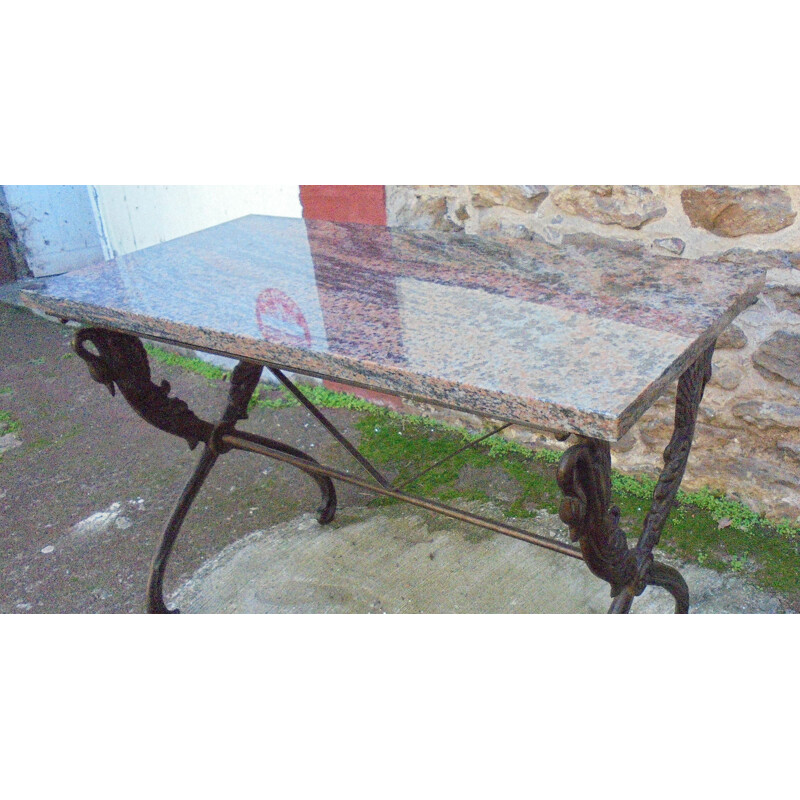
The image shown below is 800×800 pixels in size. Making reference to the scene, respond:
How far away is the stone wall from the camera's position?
7.79 ft

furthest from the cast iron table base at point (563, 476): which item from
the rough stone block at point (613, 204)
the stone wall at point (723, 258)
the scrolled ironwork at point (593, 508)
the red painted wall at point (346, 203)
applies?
the red painted wall at point (346, 203)

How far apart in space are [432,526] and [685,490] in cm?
91

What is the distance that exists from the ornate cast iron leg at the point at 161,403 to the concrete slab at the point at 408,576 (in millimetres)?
275

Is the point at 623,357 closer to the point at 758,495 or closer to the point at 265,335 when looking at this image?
the point at 265,335

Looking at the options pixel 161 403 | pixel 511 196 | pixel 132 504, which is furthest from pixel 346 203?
pixel 132 504

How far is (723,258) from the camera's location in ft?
8.02

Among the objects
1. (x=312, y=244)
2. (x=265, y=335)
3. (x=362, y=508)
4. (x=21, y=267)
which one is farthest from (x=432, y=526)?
(x=21, y=267)

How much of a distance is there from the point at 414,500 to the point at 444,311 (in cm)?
64

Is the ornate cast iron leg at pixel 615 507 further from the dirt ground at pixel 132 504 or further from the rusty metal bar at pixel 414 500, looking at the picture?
the dirt ground at pixel 132 504

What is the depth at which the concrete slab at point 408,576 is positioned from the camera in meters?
2.44

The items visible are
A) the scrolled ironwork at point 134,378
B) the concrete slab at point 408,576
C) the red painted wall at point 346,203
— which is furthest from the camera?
the red painted wall at point 346,203

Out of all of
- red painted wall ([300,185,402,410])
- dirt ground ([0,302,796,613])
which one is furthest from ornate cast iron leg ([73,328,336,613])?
red painted wall ([300,185,402,410])

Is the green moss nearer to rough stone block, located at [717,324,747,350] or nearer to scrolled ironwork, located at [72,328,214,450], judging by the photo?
scrolled ironwork, located at [72,328,214,450]

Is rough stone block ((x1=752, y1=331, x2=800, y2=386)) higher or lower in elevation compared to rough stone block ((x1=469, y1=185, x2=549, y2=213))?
lower
